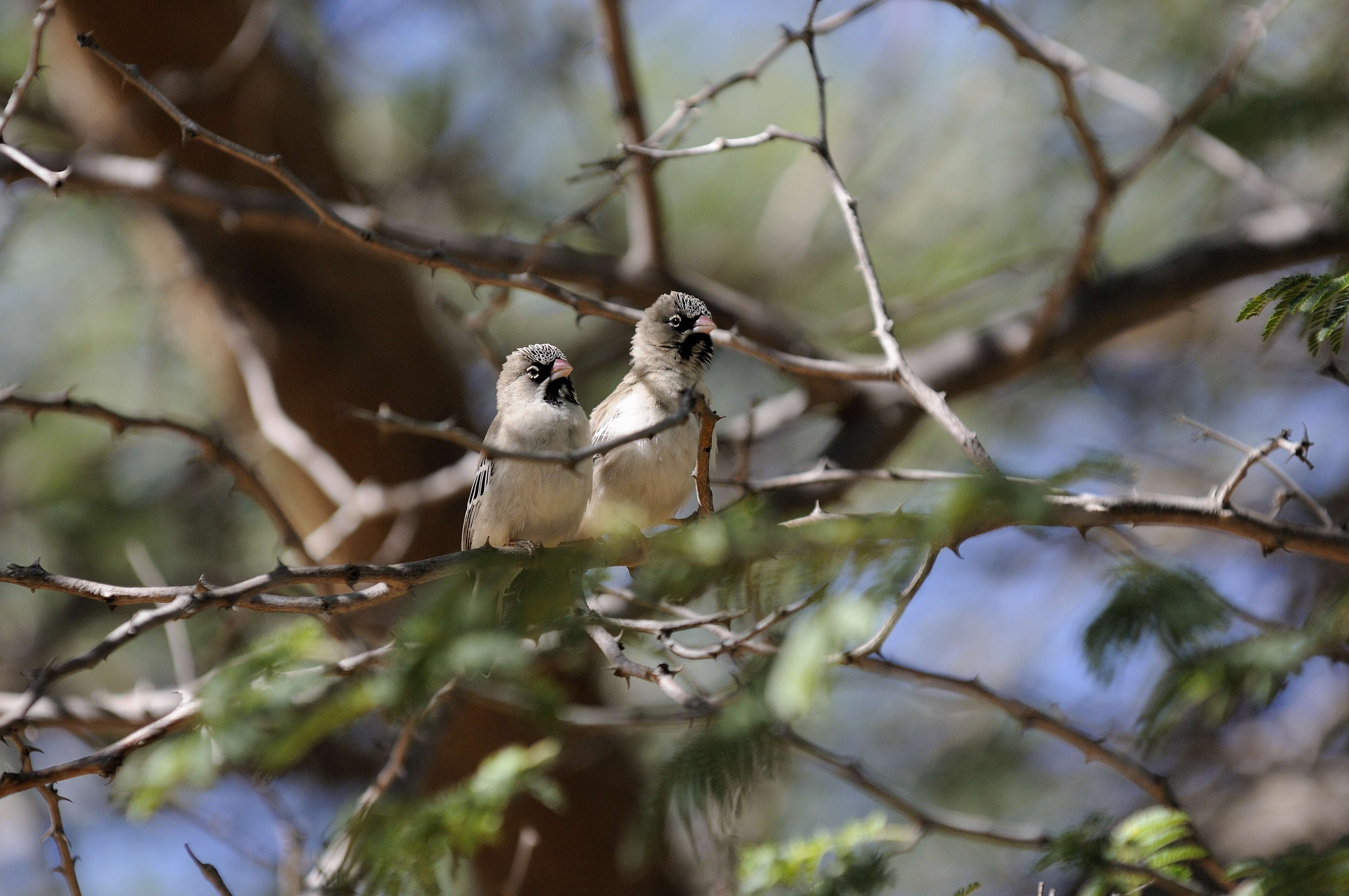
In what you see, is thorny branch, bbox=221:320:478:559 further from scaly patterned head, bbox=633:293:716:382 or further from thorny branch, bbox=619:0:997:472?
thorny branch, bbox=619:0:997:472

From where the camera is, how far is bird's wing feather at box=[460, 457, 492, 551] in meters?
4.65

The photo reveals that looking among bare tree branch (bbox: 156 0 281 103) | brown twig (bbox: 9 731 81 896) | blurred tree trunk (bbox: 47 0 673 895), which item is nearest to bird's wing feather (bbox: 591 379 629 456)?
brown twig (bbox: 9 731 81 896)

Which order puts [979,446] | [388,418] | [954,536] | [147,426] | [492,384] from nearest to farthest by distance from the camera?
[954,536]
[388,418]
[979,446]
[147,426]
[492,384]

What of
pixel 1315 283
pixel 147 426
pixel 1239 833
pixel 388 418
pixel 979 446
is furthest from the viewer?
pixel 1239 833

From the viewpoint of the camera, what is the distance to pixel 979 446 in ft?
10.4

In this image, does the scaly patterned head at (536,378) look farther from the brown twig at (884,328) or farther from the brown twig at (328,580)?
the brown twig at (328,580)

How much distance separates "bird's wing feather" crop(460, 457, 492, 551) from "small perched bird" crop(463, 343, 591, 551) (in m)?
0.01

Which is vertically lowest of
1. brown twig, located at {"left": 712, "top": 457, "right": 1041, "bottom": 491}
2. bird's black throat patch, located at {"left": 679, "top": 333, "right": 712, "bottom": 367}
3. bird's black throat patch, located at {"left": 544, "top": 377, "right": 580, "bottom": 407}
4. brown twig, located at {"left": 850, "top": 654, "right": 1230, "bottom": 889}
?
brown twig, located at {"left": 850, "top": 654, "right": 1230, "bottom": 889}

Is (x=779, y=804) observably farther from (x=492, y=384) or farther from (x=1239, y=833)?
(x=492, y=384)

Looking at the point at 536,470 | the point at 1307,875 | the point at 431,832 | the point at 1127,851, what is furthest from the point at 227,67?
the point at 1307,875

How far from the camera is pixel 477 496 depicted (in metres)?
4.80

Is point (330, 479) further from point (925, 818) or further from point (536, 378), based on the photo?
point (925, 818)

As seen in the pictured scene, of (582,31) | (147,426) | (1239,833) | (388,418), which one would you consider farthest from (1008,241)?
(388,418)

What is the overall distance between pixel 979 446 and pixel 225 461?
2.97m
